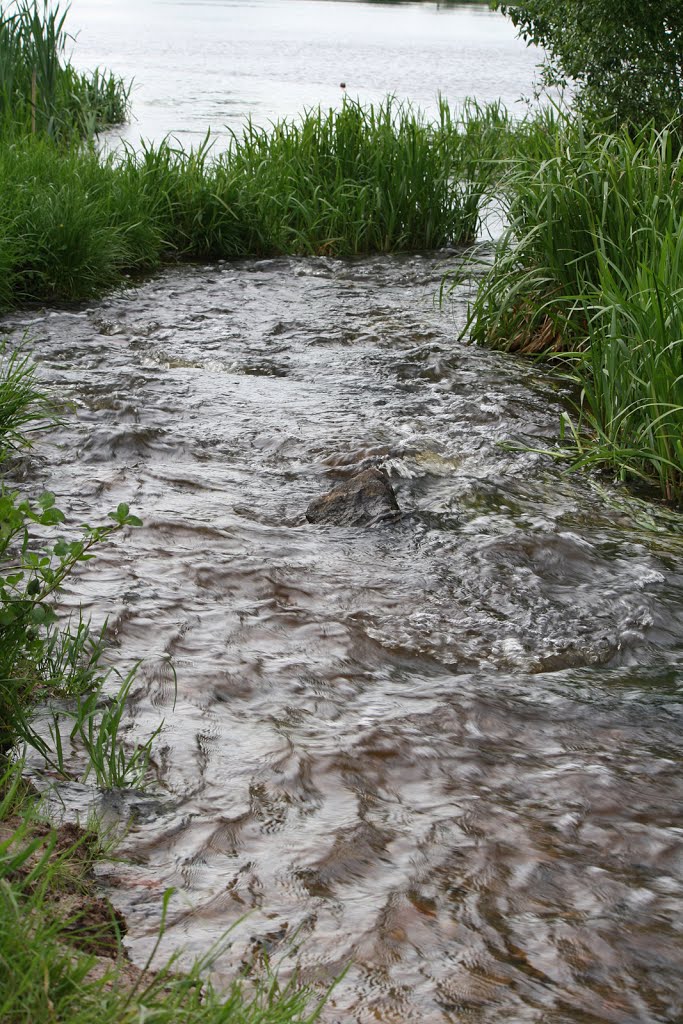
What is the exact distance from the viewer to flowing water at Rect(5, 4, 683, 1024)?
2084 mm

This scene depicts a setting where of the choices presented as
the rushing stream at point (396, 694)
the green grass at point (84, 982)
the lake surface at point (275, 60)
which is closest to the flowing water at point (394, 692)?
the rushing stream at point (396, 694)

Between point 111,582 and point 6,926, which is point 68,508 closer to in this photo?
point 111,582

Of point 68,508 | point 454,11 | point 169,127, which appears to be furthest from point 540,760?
point 454,11

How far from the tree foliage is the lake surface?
2.49m

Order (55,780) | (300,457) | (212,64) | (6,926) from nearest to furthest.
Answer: (6,926), (55,780), (300,457), (212,64)

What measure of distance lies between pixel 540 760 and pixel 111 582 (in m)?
1.61

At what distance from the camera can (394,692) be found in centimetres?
301

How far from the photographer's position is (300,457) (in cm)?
489

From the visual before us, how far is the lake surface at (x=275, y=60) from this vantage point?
51.7 ft

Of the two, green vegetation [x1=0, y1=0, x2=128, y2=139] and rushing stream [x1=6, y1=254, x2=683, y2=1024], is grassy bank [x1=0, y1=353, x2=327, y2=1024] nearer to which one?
rushing stream [x1=6, y1=254, x2=683, y2=1024]

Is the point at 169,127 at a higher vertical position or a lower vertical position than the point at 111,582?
higher

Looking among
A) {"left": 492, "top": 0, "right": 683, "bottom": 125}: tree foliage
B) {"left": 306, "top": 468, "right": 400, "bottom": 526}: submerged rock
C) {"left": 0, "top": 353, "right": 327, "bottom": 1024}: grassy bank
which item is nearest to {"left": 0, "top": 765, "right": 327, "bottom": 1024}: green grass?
{"left": 0, "top": 353, "right": 327, "bottom": 1024}: grassy bank

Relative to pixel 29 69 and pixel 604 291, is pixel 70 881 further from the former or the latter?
pixel 29 69

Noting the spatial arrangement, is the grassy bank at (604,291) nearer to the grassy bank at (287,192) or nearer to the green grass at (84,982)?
the grassy bank at (287,192)
